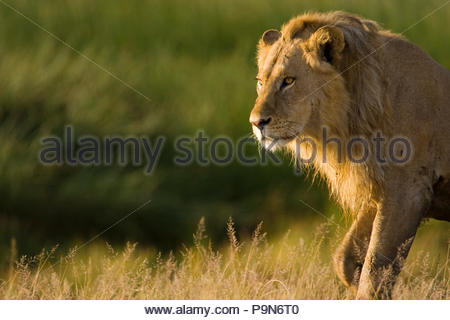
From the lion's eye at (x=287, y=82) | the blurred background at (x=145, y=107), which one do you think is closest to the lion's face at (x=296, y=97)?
the lion's eye at (x=287, y=82)

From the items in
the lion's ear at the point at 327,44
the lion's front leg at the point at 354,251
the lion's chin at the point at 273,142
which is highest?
the lion's ear at the point at 327,44

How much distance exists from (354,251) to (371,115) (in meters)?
1.01

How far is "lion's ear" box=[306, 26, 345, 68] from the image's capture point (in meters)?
5.78

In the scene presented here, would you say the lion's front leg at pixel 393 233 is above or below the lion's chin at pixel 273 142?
below

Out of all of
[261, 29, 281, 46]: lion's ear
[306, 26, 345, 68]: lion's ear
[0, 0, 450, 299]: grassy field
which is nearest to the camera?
[306, 26, 345, 68]: lion's ear

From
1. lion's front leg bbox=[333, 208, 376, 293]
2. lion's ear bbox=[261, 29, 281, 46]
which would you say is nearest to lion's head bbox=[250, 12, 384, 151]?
lion's ear bbox=[261, 29, 281, 46]

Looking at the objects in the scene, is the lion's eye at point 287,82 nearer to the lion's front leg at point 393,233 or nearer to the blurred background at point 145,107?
the lion's front leg at point 393,233

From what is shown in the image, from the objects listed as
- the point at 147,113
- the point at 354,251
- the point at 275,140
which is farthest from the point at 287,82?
the point at 147,113

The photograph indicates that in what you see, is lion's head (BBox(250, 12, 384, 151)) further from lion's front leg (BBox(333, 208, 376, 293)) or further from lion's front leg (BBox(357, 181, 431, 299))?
lion's front leg (BBox(333, 208, 376, 293))

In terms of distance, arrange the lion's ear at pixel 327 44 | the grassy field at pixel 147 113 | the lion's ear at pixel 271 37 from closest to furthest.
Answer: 1. the lion's ear at pixel 327 44
2. the lion's ear at pixel 271 37
3. the grassy field at pixel 147 113

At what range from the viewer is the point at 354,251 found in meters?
6.32

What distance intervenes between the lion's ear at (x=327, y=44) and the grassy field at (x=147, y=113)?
8.90ft

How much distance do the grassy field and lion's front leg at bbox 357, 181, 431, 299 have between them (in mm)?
2396

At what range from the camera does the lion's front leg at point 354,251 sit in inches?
248
